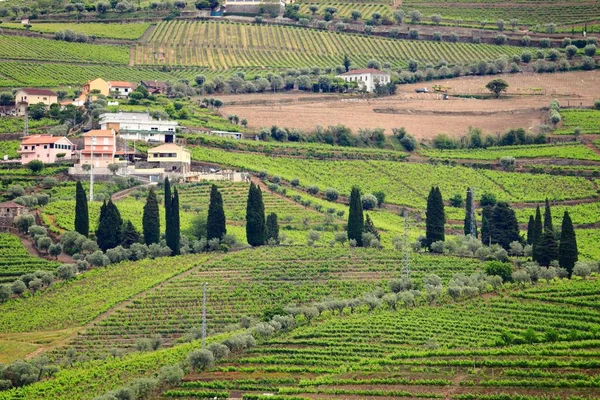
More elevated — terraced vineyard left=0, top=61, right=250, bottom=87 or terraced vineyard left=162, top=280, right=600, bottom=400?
terraced vineyard left=0, top=61, right=250, bottom=87

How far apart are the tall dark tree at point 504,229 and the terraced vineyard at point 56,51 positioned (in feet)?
254

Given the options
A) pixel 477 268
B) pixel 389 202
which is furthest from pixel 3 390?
pixel 389 202

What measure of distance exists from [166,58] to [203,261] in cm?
8204

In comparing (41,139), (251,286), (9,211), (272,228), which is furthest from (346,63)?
(251,286)

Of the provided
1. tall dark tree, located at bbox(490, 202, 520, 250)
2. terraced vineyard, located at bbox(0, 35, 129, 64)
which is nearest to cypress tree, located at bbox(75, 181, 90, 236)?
tall dark tree, located at bbox(490, 202, 520, 250)

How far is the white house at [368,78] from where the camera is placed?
181875 mm

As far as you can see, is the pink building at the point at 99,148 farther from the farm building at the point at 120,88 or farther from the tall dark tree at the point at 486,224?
the tall dark tree at the point at 486,224

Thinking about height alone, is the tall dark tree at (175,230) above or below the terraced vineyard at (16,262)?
above

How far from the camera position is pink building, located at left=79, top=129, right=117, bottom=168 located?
140 meters

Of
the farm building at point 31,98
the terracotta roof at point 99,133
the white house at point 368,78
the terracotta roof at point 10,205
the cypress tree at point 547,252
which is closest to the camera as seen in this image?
the cypress tree at point 547,252

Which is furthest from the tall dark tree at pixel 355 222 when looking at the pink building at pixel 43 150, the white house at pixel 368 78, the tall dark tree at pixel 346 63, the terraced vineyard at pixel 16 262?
the tall dark tree at pixel 346 63

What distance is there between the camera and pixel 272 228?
396ft

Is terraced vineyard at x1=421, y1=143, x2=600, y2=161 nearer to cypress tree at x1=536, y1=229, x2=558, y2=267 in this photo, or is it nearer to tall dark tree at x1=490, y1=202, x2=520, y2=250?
tall dark tree at x1=490, y1=202, x2=520, y2=250

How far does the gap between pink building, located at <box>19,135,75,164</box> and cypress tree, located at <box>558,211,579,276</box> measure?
2110 inches
